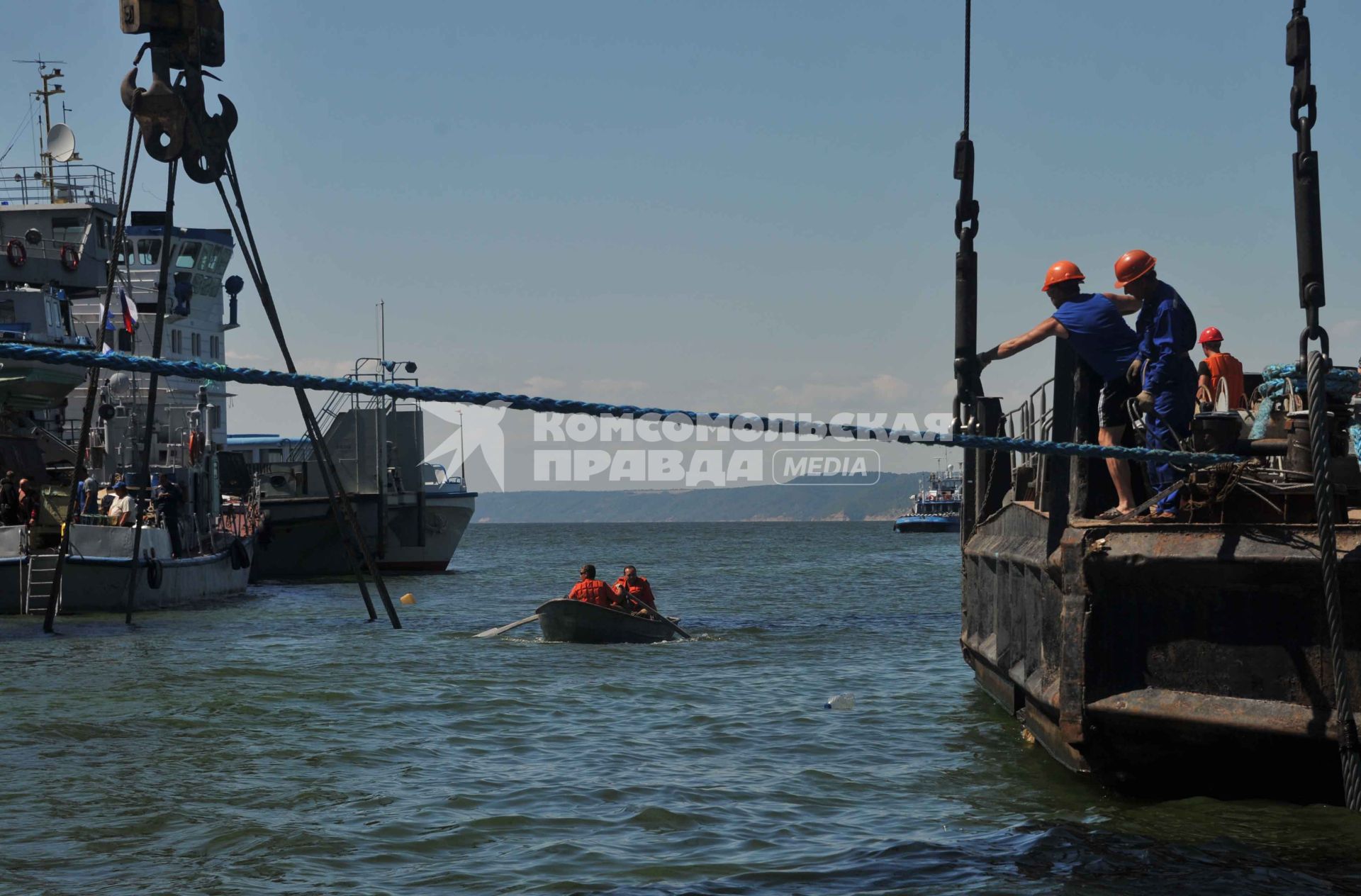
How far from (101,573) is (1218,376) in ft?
73.8

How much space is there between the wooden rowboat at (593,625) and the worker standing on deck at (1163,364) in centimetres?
1545

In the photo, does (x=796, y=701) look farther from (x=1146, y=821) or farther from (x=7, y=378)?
(x=7, y=378)

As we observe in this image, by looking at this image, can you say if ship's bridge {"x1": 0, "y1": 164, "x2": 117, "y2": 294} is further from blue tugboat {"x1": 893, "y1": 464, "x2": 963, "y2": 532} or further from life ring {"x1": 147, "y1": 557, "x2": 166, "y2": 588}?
blue tugboat {"x1": 893, "y1": 464, "x2": 963, "y2": 532}

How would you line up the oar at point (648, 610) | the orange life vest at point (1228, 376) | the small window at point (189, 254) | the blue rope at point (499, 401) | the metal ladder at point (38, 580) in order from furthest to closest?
the small window at point (189, 254), the metal ladder at point (38, 580), the oar at point (648, 610), the orange life vest at point (1228, 376), the blue rope at point (499, 401)

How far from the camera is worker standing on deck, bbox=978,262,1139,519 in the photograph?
910 centimetres

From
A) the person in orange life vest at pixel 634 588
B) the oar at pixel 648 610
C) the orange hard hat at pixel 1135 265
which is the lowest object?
the oar at pixel 648 610

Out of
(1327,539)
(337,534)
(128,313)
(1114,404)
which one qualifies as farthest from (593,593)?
(337,534)

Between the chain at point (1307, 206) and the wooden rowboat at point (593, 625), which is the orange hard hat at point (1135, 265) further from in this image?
the wooden rowboat at point (593, 625)

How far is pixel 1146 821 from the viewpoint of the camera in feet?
29.7

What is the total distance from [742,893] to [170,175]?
13421 mm

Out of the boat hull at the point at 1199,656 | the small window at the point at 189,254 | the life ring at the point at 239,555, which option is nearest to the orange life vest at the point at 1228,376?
the boat hull at the point at 1199,656

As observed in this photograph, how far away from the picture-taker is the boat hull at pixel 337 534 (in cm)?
4694

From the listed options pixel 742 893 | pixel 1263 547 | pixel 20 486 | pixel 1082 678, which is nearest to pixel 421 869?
pixel 742 893

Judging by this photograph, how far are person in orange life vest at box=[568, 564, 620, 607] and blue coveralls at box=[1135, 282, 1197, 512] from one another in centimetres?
1567
